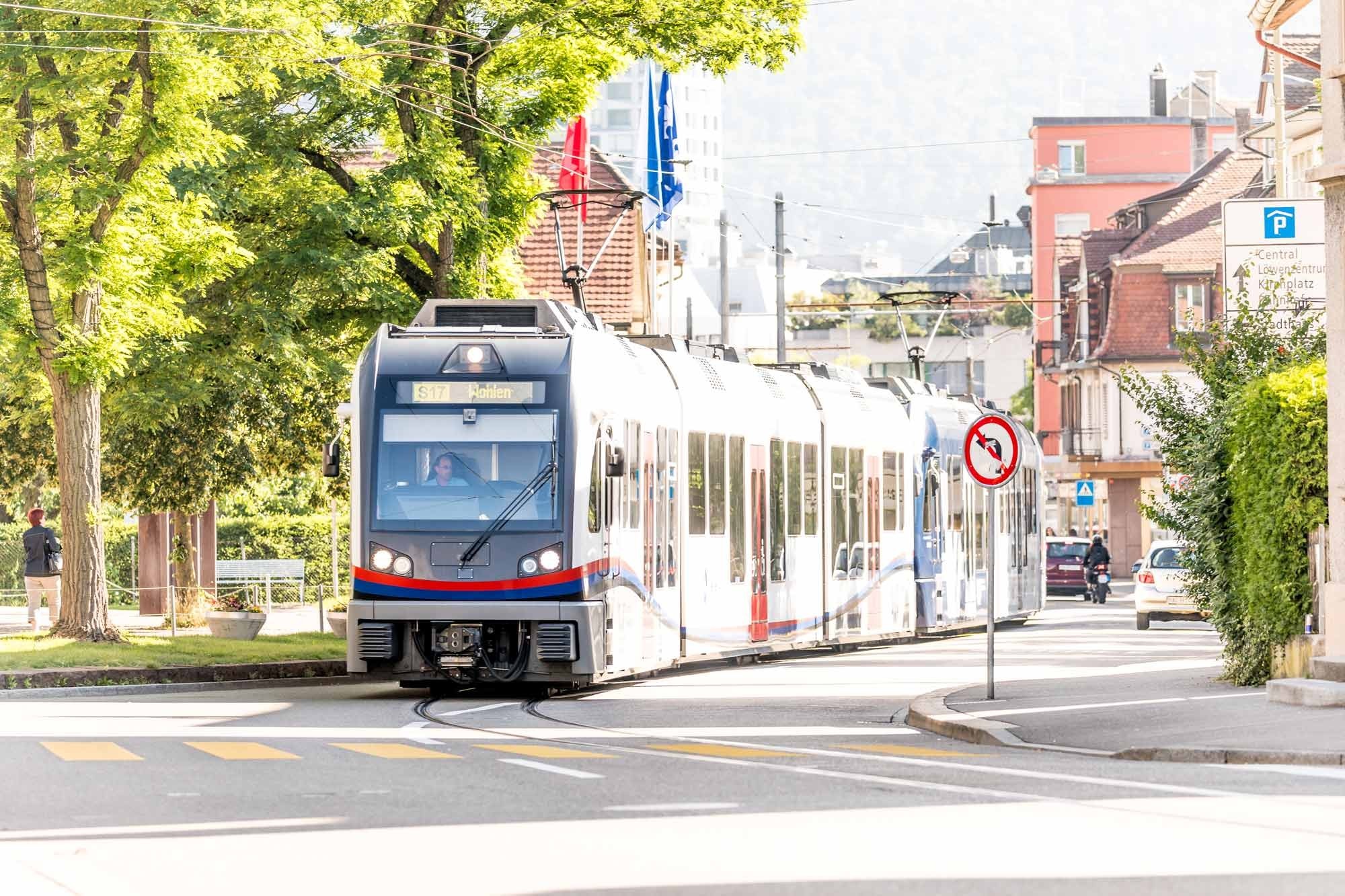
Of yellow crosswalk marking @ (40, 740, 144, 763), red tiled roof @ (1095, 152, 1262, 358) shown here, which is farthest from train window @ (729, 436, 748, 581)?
red tiled roof @ (1095, 152, 1262, 358)

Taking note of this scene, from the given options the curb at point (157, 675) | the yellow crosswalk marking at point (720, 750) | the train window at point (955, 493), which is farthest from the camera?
the train window at point (955, 493)

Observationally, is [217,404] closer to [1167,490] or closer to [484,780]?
[1167,490]

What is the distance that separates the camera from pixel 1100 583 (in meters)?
62.7

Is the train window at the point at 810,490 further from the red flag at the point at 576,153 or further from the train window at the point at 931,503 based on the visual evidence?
the red flag at the point at 576,153

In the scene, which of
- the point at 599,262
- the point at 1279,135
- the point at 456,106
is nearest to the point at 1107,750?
the point at 456,106

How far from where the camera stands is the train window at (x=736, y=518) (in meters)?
27.3

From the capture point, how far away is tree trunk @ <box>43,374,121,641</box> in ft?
88.0

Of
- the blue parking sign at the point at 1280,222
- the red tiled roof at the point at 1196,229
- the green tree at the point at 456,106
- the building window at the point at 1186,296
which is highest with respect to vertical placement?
the red tiled roof at the point at 1196,229

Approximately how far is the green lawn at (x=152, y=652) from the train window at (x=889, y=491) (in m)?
8.01

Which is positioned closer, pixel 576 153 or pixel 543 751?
pixel 543 751

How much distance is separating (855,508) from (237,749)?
17516mm

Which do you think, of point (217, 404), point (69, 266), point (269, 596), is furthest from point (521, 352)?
point (269, 596)

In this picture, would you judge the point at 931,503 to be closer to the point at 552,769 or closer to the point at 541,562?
the point at 541,562

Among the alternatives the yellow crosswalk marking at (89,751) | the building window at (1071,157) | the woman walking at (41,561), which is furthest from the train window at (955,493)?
the building window at (1071,157)
